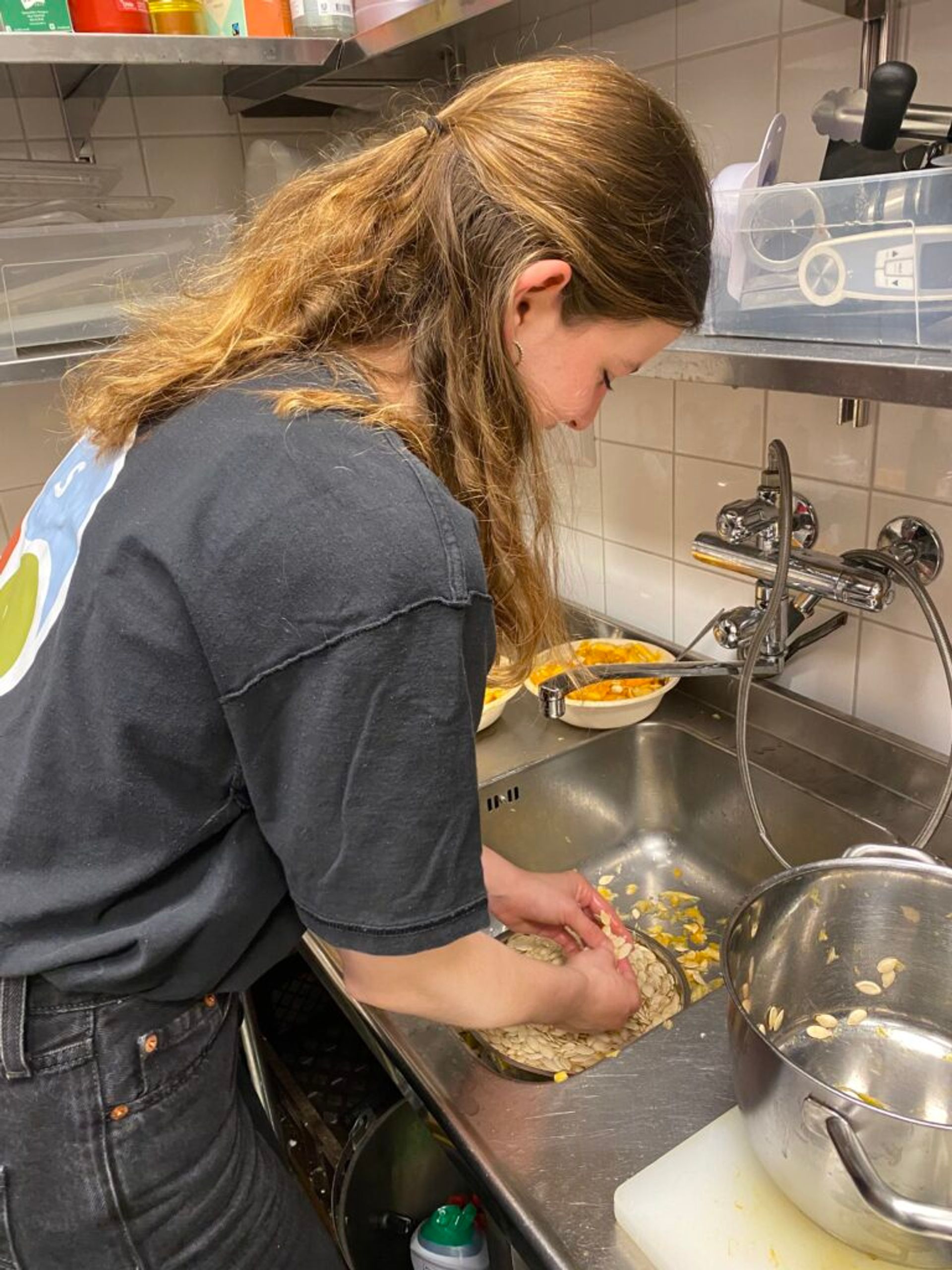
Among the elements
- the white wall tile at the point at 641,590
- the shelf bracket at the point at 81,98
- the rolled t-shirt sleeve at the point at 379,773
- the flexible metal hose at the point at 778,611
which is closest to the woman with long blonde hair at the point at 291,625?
the rolled t-shirt sleeve at the point at 379,773

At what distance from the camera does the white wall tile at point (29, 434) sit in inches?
62.2

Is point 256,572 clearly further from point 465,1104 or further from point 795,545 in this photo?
point 795,545

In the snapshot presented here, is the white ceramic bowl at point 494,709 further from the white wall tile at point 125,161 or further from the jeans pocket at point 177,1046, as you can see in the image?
the white wall tile at point 125,161

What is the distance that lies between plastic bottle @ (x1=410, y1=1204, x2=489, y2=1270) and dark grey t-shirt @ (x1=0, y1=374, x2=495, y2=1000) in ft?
1.85

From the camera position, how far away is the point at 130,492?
2.00 feet

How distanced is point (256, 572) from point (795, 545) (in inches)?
30.5

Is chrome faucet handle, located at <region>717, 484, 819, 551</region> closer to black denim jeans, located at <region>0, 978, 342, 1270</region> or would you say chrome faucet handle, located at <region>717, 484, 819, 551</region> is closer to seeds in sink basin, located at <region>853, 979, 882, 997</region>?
seeds in sink basin, located at <region>853, 979, 882, 997</region>

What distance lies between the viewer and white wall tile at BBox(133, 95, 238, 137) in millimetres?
1543

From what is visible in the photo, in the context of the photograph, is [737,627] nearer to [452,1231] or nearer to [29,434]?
[452,1231]

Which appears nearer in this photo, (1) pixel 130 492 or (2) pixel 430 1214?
(1) pixel 130 492

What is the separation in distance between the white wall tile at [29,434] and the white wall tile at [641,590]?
3.02 feet

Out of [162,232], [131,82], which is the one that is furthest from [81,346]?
[131,82]

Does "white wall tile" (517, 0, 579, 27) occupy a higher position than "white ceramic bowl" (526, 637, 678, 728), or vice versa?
"white wall tile" (517, 0, 579, 27)

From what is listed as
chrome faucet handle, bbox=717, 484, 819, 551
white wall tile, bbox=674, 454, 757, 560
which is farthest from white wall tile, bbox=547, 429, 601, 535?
chrome faucet handle, bbox=717, 484, 819, 551
